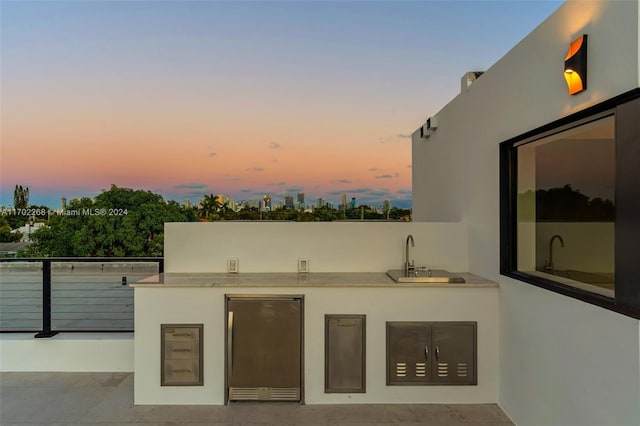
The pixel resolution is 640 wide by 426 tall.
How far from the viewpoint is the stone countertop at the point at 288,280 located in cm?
291

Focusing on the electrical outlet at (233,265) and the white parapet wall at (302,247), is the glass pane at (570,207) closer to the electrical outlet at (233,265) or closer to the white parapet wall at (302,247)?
the white parapet wall at (302,247)

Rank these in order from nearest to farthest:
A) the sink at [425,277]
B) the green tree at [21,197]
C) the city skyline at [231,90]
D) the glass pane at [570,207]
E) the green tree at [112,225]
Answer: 1. the glass pane at [570,207]
2. the sink at [425,277]
3. the city skyline at [231,90]
4. the green tree at [21,197]
5. the green tree at [112,225]

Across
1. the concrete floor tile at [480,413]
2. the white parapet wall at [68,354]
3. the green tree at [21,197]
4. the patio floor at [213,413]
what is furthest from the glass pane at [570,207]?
the green tree at [21,197]

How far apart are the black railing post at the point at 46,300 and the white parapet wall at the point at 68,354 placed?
87 mm

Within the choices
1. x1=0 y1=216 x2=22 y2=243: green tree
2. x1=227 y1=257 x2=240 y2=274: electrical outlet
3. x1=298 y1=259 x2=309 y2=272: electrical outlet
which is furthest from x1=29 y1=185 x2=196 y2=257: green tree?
x1=298 y1=259 x2=309 y2=272: electrical outlet

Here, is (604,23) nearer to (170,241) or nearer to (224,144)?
(170,241)

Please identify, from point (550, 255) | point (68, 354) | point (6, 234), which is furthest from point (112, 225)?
point (550, 255)

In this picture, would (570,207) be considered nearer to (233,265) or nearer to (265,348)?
(265,348)

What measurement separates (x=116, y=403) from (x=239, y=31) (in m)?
5.28

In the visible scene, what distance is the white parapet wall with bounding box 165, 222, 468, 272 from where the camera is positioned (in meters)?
3.45

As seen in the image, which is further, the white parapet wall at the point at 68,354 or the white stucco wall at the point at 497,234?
the white parapet wall at the point at 68,354

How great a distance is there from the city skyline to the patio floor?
13.5 feet

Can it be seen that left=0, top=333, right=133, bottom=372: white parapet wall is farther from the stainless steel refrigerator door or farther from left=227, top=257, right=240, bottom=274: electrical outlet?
the stainless steel refrigerator door

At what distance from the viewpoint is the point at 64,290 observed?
411 cm
